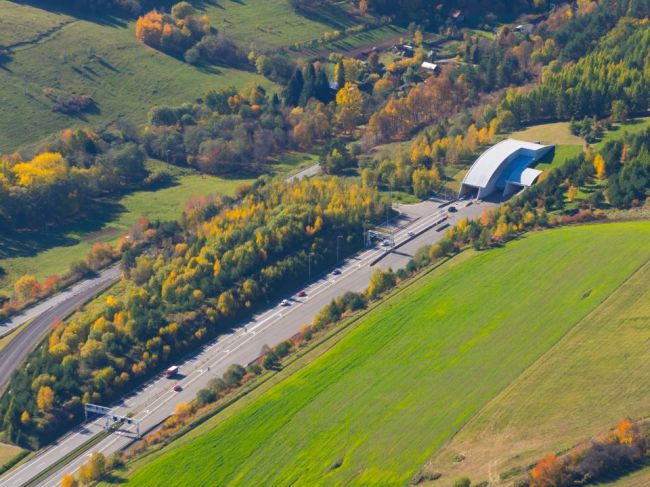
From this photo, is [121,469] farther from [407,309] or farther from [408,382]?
[407,309]

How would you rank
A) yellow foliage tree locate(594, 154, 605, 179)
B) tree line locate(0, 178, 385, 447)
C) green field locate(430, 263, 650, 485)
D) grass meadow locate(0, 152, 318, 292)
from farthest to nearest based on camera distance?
grass meadow locate(0, 152, 318, 292) < yellow foliage tree locate(594, 154, 605, 179) < tree line locate(0, 178, 385, 447) < green field locate(430, 263, 650, 485)

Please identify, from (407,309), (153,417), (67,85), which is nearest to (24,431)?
(153,417)

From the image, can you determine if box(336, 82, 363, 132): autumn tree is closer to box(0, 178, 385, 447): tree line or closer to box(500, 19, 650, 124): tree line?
box(500, 19, 650, 124): tree line

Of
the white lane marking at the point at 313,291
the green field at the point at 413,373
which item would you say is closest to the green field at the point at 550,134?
the white lane marking at the point at 313,291

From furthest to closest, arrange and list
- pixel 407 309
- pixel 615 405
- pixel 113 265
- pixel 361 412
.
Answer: pixel 113 265, pixel 407 309, pixel 361 412, pixel 615 405

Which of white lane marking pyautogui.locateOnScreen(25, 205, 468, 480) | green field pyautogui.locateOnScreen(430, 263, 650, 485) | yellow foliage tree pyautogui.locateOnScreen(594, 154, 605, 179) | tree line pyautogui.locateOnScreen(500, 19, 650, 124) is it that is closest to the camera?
green field pyautogui.locateOnScreen(430, 263, 650, 485)

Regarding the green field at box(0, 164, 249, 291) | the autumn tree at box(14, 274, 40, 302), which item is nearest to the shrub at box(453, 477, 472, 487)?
the autumn tree at box(14, 274, 40, 302)
